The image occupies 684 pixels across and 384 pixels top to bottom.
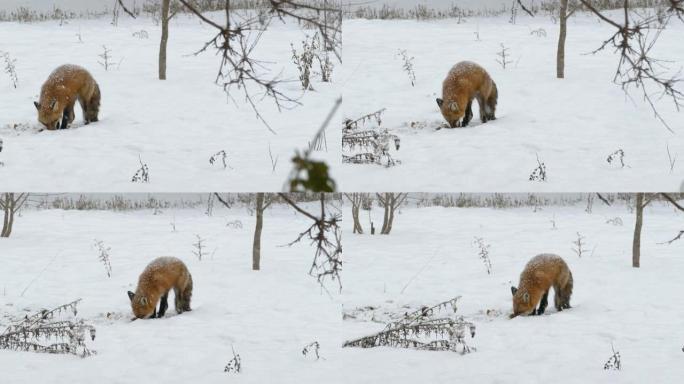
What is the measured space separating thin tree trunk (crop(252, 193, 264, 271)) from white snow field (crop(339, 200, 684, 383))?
36.3 inches

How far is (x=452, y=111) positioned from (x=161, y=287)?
10.2ft

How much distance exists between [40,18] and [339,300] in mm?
9087

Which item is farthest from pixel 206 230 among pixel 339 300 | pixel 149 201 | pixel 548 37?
pixel 548 37

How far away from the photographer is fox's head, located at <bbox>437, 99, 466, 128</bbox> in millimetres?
7516

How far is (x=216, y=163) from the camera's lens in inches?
293

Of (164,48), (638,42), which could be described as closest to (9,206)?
(164,48)

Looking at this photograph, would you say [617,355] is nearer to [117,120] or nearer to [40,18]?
[117,120]

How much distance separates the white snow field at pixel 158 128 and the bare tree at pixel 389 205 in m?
0.70

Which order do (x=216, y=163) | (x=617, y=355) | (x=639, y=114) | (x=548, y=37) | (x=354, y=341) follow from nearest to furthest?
(x=617, y=355) < (x=354, y=341) < (x=216, y=163) < (x=639, y=114) < (x=548, y=37)

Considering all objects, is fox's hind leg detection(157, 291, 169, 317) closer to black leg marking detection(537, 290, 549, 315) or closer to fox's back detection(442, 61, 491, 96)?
fox's back detection(442, 61, 491, 96)

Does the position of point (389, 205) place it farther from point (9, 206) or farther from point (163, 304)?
point (9, 206)

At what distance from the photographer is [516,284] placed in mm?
7340

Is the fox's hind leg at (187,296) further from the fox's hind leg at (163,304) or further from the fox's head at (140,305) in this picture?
the fox's head at (140,305)

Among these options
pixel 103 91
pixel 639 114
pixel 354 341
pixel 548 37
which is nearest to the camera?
pixel 354 341
